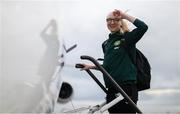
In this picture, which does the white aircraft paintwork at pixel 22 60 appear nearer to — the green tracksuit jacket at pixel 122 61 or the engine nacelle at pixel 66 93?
the green tracksuit jacket at pixel 122 61

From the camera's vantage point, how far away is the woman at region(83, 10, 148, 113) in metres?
5.92

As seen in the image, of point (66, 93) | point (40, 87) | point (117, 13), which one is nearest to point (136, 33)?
point (117, 13)

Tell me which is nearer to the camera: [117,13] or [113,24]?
[117,13]

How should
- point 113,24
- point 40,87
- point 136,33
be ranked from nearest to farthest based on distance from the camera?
point 136,33 < point 113,24 < point 40,87

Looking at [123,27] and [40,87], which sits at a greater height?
[123,27]

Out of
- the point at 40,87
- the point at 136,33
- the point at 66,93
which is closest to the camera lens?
the point at 136,33

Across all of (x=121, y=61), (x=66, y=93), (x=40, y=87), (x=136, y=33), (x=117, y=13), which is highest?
(x=117, y=13)

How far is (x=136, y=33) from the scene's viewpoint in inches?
232

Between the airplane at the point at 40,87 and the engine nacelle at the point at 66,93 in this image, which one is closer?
the airplane at the point at 40,87

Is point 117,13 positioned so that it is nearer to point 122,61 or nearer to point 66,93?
point 122,61

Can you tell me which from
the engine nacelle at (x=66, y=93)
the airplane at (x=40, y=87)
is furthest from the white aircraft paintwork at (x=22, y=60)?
the engine nacelle at (x=66, y=93)

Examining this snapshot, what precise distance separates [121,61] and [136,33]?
34 centimetres

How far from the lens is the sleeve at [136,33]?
19.1 feet

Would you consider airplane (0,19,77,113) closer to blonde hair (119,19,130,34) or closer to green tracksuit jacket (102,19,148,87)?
green tracksuit jacket (102,19,148,87)
